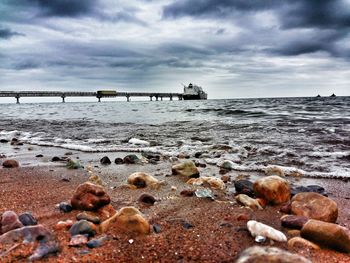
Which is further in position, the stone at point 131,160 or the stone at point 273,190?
the stone at point 131,160

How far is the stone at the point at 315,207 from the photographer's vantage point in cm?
295

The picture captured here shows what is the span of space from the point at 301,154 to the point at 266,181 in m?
3.32

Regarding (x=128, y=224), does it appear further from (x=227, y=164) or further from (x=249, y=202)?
(x=227, y=164)

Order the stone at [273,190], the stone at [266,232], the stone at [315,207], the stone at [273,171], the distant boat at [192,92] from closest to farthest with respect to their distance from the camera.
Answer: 1. the stone at [266,232]
2. the stone at [315,207]
3. the stone at [273,190]
4. the stone at [273,171]
5. the distant boat at [192,92]

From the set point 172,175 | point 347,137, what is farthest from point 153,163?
point 347,137

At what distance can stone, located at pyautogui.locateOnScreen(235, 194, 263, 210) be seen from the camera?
335 centimetres

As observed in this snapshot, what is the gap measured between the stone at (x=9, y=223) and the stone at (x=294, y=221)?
208 cm

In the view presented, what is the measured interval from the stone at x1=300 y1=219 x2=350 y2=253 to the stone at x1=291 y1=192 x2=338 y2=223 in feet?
1.69

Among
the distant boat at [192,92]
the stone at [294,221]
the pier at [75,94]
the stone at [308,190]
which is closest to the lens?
the stone at [294,221]

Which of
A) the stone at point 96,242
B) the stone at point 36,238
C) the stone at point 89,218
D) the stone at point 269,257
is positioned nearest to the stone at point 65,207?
the stone at point 89,218

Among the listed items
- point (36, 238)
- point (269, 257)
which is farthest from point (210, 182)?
point (269, 257)

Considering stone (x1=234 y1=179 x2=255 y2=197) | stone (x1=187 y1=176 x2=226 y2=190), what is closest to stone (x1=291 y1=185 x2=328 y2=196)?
stone (x1=234 y1=179 x2=255 y2=197)

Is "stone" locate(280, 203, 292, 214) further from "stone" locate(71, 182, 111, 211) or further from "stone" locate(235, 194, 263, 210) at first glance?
"stone" locate(71, 182, 111, 211)

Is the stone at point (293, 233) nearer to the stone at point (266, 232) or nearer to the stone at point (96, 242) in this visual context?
the stone at point (266, 232)
